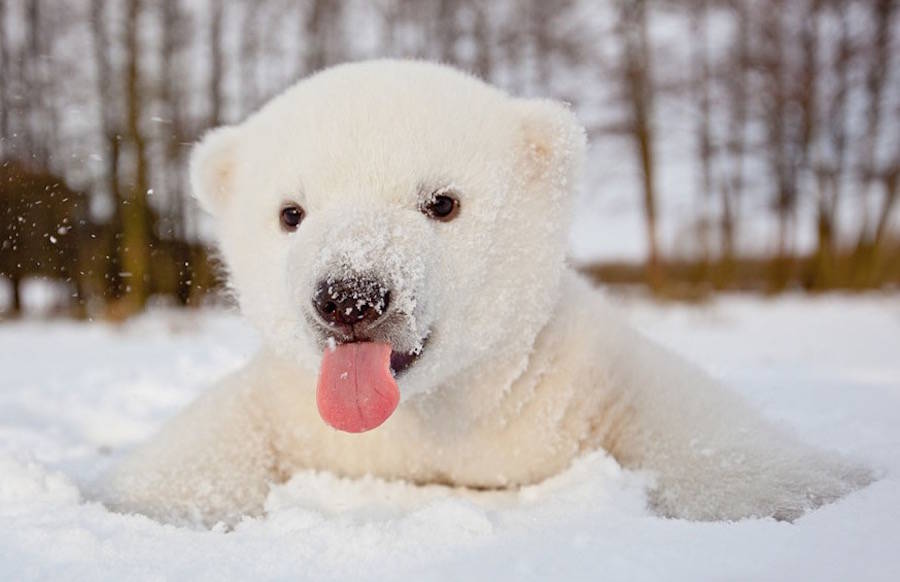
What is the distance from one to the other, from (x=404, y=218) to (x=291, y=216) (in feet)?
1.17

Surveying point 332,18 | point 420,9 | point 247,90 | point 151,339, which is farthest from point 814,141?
point 151,339

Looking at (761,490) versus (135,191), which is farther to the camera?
(135,191)

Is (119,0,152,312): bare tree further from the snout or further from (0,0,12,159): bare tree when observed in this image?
the snout

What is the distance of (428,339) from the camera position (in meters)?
1.98

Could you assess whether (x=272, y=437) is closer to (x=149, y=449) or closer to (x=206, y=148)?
(x=149, y=449)

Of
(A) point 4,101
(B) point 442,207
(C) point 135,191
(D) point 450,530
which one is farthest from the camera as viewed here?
(C) point 135,191

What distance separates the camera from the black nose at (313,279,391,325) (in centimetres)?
175

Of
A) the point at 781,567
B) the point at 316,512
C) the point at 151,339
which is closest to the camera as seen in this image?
→ the point at 781,567

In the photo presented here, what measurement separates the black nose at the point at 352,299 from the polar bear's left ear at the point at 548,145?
75 cm

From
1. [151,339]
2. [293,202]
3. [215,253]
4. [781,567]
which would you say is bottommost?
[151,339]

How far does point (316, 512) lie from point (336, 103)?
1110 mm

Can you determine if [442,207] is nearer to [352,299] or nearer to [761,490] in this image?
[352,299]

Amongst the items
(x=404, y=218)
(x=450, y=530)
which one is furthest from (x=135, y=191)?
(x=450, y=530)

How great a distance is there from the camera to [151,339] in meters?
8.34
